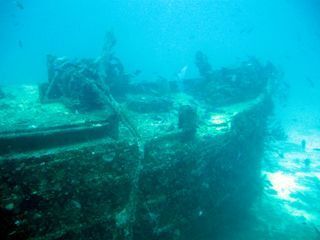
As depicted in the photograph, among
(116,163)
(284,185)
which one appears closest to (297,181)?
(284,185)

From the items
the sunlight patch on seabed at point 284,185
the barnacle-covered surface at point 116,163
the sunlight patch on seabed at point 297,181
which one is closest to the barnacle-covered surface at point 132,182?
the barnacle-covered surface at point 116,163

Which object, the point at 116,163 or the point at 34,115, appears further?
the point at 34,115

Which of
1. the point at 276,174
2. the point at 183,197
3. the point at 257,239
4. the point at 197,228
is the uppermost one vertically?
the point at 183,197

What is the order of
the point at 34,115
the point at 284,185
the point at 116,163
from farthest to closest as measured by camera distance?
the point at 284,185 → the point at 34,115 → the point at 116,163

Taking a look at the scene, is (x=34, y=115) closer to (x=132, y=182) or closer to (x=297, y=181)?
(x=132, y=182)

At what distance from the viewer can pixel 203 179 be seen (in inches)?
271

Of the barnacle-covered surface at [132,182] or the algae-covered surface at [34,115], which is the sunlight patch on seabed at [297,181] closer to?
the barnacle-covered surface at [132,182]

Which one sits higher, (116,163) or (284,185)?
(116,163)

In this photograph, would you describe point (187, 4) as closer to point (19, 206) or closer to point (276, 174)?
point (276, 174)

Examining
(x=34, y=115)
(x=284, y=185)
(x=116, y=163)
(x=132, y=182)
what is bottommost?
(x=284, y=185)

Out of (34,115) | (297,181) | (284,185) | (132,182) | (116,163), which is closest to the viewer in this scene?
(116,163)

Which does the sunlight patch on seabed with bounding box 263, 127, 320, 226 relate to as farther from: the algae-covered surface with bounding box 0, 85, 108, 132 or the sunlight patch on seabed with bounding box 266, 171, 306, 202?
the algae-covered surface with bounding box 0, 85, 108, 132

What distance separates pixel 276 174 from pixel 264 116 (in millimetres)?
4199

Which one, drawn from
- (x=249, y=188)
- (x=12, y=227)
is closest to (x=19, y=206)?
(x=12, y=227)
